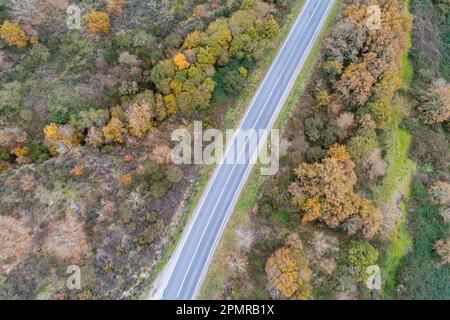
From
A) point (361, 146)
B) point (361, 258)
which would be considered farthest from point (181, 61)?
point (361, 258)

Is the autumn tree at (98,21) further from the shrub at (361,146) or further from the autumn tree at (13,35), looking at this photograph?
the shrub at (361,146)

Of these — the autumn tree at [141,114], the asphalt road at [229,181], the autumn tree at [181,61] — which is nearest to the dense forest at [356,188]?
the asphalt road at [229,181]

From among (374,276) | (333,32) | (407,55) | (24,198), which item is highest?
(333,32)

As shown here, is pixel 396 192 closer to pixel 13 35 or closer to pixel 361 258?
pixel 361 258

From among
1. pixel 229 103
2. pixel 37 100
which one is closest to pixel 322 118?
pixel 229 103

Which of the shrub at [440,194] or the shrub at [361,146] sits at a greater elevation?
the shrub at [361,146]

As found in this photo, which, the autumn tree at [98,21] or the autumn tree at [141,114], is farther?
the autumn tree at [98,21]

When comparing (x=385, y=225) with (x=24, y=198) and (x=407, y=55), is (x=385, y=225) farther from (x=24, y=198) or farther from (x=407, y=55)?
(x=24, y=198)
